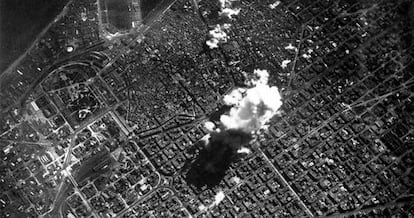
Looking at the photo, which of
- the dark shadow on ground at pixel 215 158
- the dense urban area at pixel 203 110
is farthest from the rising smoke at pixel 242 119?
the dense urban area at pixel 203 110

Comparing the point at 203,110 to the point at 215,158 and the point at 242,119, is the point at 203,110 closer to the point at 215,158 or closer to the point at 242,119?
the point at 242,119

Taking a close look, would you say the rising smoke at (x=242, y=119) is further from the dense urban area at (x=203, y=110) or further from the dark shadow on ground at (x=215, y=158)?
the dense urban area at (x=203, y=110)

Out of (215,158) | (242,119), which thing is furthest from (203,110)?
(215,158)

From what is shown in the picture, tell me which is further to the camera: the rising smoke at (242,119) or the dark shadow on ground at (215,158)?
the rising smoke at (242,119)

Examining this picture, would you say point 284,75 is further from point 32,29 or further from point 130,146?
point 32,29

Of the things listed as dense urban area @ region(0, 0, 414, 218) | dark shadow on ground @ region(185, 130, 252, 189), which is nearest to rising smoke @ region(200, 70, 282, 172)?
dark shadow on ground @ region(185, 130, 252, 189)

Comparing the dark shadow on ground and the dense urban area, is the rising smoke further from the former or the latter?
the dense urban area

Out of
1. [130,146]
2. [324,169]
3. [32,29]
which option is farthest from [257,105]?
[32,29]
